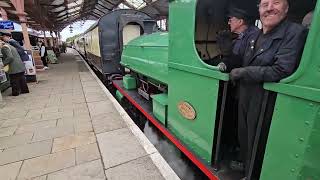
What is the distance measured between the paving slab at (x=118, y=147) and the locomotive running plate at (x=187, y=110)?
3.04 ft

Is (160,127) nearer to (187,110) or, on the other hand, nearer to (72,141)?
(187,110)

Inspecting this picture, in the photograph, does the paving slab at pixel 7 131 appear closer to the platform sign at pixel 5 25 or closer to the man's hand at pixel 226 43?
the man's hand at pixel 226 43

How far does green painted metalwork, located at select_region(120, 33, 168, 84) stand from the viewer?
3518 millimetres

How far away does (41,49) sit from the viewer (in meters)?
13.7

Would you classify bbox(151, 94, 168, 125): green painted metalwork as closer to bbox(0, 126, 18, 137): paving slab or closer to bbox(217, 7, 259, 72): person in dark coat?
bbox(217, 7, 259, 72): person in dark coat

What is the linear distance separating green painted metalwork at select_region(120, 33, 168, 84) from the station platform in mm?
1188

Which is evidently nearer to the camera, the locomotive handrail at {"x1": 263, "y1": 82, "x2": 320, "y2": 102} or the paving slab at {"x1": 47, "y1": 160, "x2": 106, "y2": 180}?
the locomotive handrail at {"x1": 263, "y1": 82, "x2": 320, "y2": 102}

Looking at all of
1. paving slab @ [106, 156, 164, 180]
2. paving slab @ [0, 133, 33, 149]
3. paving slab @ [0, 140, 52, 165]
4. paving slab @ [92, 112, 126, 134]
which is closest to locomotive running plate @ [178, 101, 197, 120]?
paving slab @ [106, 156, 164, 180]

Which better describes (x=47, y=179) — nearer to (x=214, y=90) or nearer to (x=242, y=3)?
(x=214, y=90)

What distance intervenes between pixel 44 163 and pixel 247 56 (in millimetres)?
3139

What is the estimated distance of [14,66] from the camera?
246 inches

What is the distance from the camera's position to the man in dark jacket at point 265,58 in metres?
1.49

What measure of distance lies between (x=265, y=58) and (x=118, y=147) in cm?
258

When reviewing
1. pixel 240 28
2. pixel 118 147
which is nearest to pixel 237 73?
pixel 240 28
